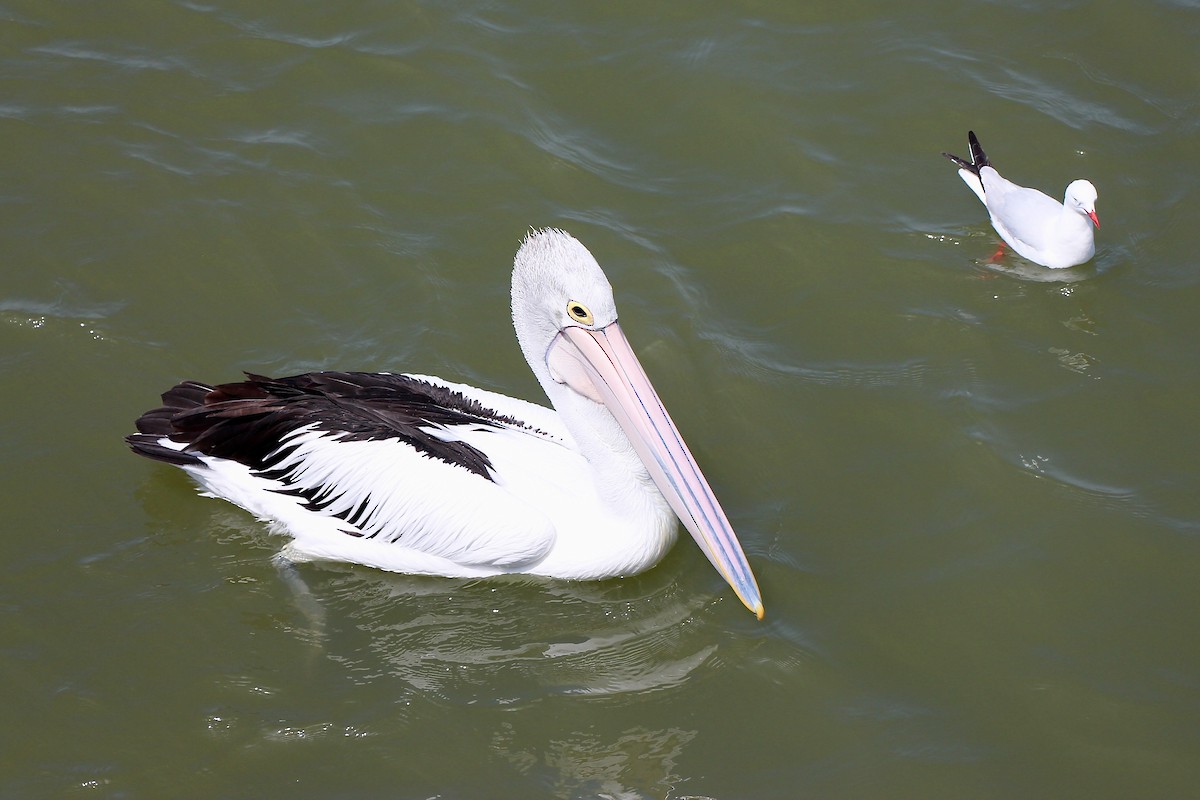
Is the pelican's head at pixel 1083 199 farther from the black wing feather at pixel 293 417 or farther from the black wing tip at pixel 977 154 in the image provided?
the black wing feather at pixel 293 417

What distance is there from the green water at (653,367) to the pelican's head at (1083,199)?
0.38 meters

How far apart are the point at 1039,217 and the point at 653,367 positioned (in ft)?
7.22

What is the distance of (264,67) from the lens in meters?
6.80

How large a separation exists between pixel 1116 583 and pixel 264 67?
17.8 ft

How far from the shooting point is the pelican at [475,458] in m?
4.21

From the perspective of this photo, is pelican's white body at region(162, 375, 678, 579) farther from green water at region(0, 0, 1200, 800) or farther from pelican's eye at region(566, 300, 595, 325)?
pelican's eye at region(566, 300, 595, 325)

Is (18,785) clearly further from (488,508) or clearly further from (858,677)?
(858,677)

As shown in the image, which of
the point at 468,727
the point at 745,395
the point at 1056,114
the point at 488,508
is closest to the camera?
the point at 468,727

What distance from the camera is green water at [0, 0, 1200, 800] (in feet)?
13.0

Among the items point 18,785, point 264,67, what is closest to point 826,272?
point 264,67

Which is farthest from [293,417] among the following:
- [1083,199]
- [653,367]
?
[1083,199]

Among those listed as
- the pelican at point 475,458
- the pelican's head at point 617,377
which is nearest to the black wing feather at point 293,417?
the pelican at point 475,458

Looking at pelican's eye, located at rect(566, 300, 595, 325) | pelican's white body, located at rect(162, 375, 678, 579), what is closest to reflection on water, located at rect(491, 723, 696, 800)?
pelican's white body, located at rect(162, 375, 678, 579)

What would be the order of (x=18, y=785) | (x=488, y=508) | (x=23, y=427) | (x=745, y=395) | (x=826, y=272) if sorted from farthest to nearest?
(x=826, y=272)
(x=745, y=395)
(x=23, y=427)
(x=488, y=508)
(x=18, y=785)
